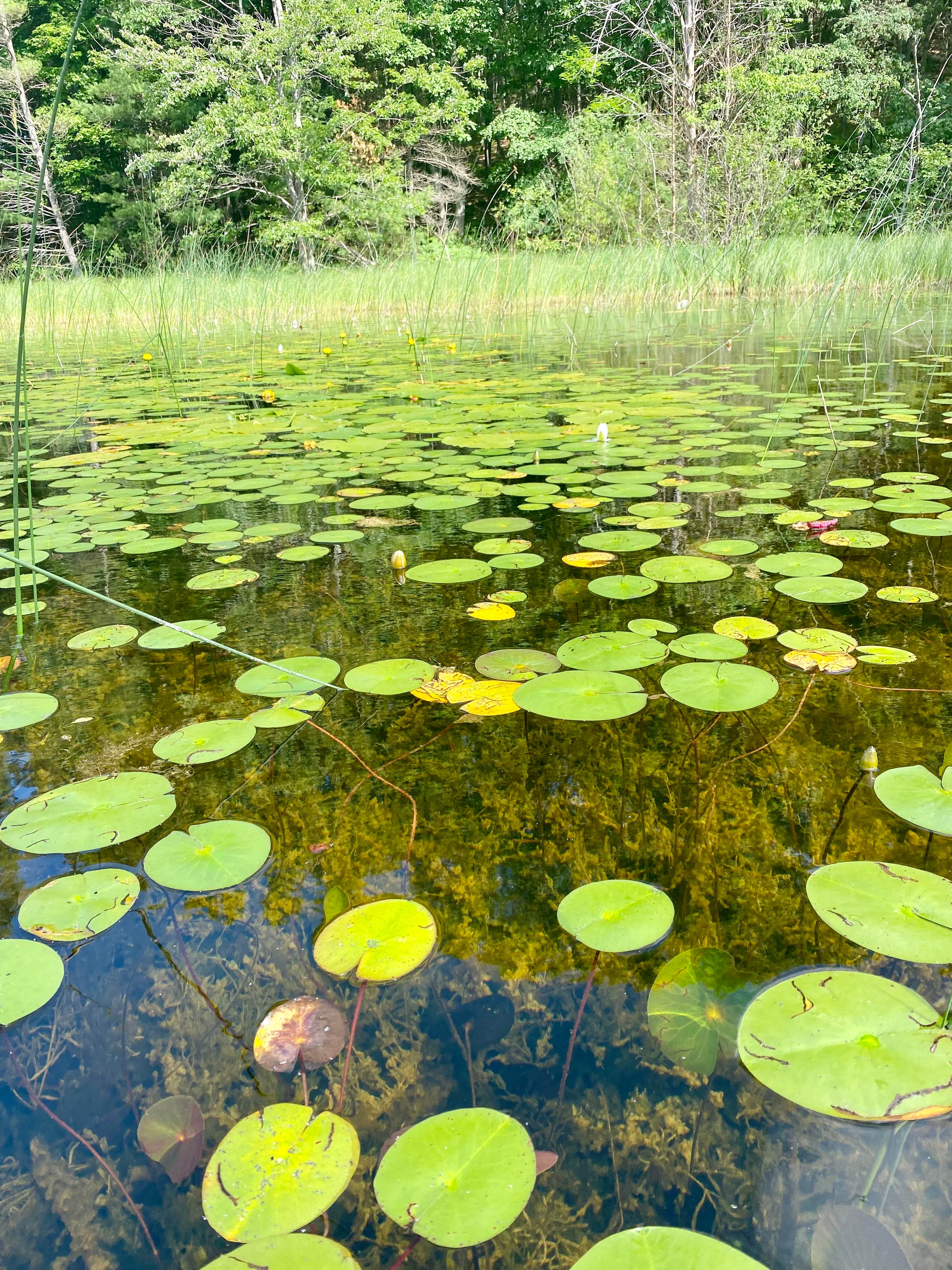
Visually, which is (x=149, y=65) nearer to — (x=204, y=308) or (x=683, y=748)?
(x=204, y=308)

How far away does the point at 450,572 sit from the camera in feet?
4.64

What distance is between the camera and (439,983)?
0.61 metres

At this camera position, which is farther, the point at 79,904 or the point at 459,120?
the point at 459,120

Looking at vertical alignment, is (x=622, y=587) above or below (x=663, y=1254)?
above

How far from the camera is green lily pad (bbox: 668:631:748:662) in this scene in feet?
3.35

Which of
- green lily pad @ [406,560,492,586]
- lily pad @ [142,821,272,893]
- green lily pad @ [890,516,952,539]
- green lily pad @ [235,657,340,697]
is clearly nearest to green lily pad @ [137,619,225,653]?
green lily pad @ [235,657,340,697]

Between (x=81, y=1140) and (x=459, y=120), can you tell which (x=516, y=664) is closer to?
(x=81, y=1140)

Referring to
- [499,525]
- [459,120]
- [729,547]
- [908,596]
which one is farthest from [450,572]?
[459,120]

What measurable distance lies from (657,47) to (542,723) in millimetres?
15182

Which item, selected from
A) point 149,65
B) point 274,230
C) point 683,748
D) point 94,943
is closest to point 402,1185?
point 94,943

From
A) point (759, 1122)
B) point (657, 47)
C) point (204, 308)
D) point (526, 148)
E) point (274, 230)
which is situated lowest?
point (759, 1122)

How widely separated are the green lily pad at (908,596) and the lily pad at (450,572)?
597 mm

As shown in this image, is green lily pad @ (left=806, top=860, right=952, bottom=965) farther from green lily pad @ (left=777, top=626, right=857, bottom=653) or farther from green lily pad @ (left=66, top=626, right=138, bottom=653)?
green lily pad @ (left=66, top=626, right=138, bottom=653)

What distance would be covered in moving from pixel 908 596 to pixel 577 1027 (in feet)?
3.11
